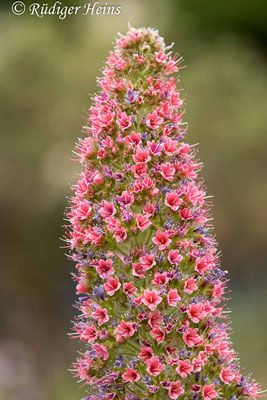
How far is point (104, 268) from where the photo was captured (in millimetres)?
1562

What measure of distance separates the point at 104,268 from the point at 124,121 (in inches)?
19.2

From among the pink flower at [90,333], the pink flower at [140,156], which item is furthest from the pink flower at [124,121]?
the pink flower at [90,333]

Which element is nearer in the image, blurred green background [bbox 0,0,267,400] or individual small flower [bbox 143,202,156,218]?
individual small flower [bbox 143,202,156,218]

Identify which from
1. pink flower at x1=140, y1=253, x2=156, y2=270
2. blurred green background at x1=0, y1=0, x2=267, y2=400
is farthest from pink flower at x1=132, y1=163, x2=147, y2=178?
blurred green background at x1=0, y1=0, x2=267, y2=400

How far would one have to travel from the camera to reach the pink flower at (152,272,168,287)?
152cm

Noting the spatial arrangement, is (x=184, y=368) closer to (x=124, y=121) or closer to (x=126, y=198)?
(x=126, y=198)

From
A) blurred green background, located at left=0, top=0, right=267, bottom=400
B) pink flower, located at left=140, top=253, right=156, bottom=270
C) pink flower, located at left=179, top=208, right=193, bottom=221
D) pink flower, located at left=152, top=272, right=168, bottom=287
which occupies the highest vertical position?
blurred green background, located at left=0, top=0, right=267, bottom=400

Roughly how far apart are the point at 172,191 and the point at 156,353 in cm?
51

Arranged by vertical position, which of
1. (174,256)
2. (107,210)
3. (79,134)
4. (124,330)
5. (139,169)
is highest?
(79,134)

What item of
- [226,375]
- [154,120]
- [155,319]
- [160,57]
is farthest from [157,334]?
[160,57]

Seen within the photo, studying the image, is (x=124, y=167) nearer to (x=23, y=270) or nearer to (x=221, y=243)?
(x=23, y=270)

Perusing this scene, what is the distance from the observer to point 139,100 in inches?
66.7

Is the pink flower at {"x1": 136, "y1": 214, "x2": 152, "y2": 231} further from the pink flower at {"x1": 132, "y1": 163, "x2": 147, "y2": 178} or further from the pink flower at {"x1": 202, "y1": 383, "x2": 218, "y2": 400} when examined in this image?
the pink flower at {"x1": 202, "y1": 383, "x2": 218, "y2": 400}

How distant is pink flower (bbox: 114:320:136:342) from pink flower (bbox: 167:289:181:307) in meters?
0.13
